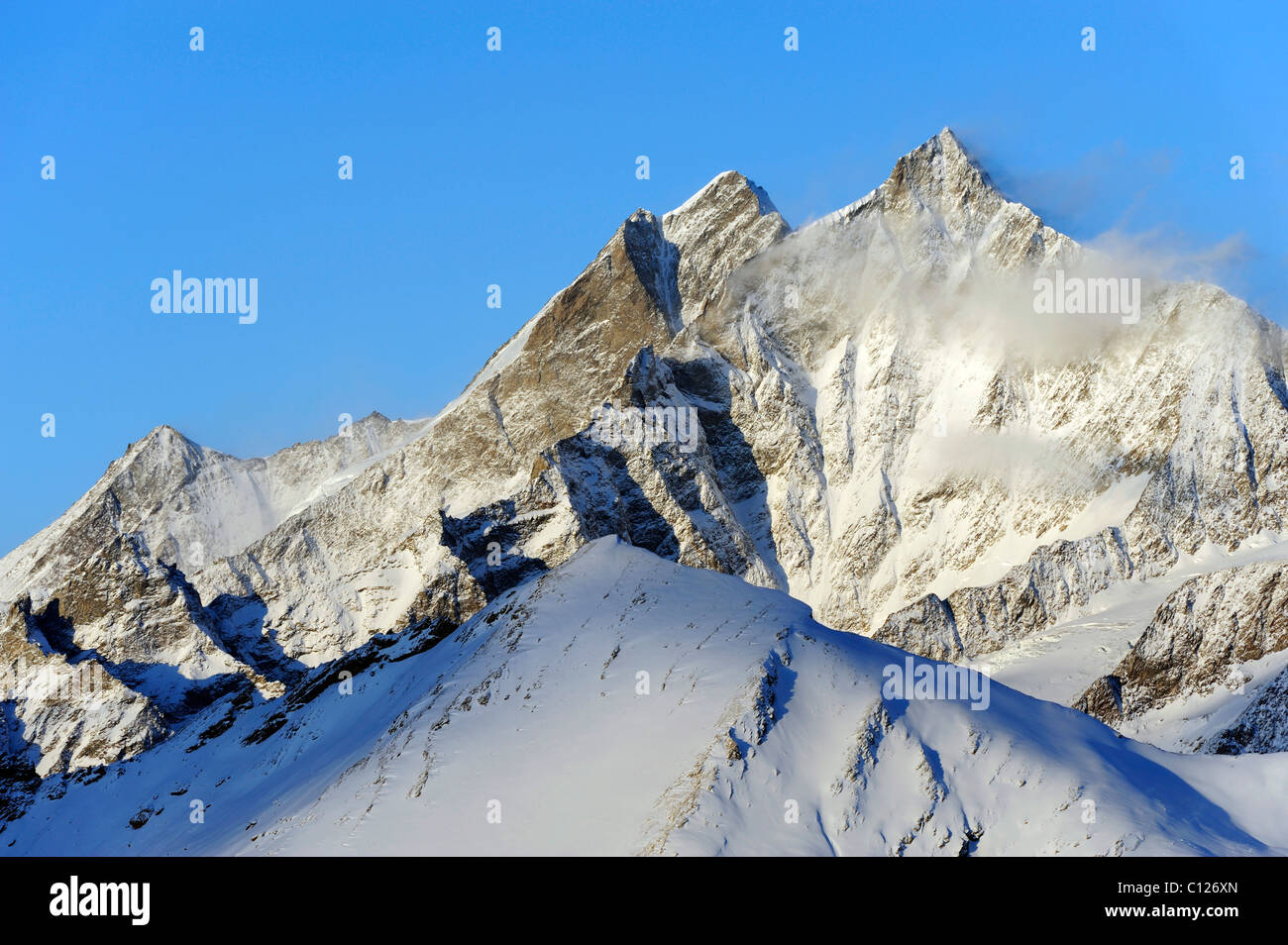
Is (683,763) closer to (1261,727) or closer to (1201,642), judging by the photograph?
(1261,727)

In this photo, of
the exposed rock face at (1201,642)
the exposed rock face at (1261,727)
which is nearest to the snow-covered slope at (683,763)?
→ the exposed rock face at (1261,727)

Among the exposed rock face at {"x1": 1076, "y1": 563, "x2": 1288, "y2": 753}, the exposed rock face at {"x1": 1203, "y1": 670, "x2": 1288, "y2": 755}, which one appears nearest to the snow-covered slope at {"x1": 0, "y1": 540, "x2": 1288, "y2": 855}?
the exposed rock face at {"x1": 1203, "y1": 670, "x2": 1288, "y2": 755}

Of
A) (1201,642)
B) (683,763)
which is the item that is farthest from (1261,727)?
(683,763)

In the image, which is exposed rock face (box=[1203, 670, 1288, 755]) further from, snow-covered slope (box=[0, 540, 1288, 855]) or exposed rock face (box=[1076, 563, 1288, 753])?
snow-covered slope (box=[0, 540, 1288, 855])

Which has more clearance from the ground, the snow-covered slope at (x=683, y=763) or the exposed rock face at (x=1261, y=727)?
the snow-covered slope at (x=683, y=763)

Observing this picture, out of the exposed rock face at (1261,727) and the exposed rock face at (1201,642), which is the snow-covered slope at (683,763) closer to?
the exposed rock face at (1261,727)

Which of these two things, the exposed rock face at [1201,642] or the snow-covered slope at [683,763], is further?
the exposed rock face at [1201,642]
